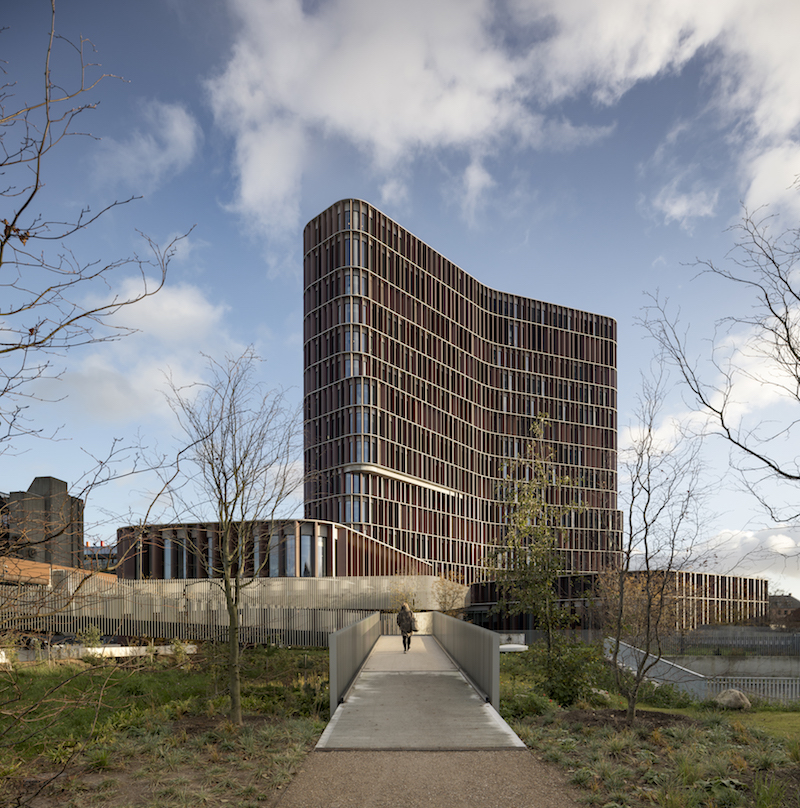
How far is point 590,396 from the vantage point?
9262 centimetres

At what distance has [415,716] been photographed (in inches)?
446

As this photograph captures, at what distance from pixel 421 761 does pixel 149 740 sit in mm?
4221

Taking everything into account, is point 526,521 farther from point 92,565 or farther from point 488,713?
point 92,565

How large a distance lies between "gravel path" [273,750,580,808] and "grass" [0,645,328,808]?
437 millimetres

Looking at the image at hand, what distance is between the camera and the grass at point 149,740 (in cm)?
572

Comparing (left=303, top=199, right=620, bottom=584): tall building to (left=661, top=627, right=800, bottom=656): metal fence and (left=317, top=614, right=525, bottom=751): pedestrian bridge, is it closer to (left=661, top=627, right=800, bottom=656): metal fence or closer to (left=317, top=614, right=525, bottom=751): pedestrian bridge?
(left=661, top=627, right=800, bottom=656): metal fence

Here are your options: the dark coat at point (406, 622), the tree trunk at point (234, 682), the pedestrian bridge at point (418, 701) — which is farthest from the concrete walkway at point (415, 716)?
the dark coat at point (406, 622)

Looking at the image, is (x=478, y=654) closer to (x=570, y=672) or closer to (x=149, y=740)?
(x=570, y=672)

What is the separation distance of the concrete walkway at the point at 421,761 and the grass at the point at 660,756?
1.35ft

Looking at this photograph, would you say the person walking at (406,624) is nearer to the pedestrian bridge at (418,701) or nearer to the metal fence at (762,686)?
the pedestrian bridge at (418,701)

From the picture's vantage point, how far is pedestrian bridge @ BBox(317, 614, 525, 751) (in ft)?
31.9

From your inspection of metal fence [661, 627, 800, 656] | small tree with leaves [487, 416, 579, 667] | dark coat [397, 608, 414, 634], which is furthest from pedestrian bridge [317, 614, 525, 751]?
metal fence [661, 627, 800, 656]

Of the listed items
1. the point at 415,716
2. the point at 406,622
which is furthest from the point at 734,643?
the point at 415,716

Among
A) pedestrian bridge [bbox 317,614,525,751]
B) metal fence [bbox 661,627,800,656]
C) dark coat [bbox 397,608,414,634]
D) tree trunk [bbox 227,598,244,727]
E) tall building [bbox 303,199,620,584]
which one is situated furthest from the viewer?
tall building [bbox 303,199,620,584]
